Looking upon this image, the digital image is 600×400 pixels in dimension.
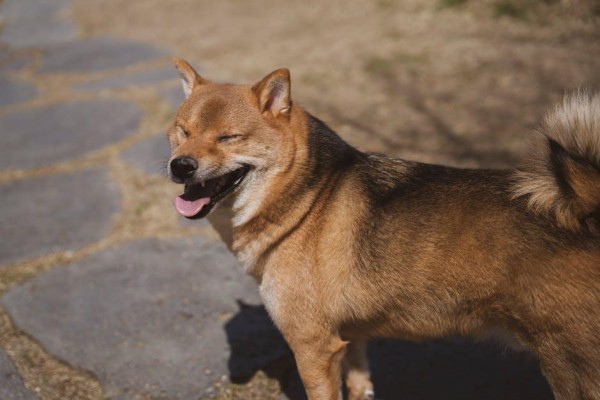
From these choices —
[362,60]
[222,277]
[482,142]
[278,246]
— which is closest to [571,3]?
[362,60]

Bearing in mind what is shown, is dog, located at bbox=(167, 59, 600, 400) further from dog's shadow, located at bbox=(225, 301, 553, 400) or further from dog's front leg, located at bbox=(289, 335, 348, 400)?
dog's shadow, located at bbox=(225, 301, 553, 400)

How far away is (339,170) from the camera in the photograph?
3123 mm

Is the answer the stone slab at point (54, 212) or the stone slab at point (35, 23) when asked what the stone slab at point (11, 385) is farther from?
the stone slab at point (35, 23)

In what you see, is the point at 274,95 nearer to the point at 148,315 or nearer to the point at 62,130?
the point at 148,315

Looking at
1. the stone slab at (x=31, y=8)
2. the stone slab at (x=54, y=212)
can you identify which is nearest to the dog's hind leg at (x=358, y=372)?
the stone slab at (x=54, y=212)

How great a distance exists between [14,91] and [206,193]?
602 cm

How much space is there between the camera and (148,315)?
4.14 metres

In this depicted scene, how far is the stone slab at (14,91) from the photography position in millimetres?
7754

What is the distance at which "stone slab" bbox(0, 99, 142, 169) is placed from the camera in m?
6.32

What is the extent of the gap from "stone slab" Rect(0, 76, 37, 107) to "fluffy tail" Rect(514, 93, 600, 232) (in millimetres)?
6841

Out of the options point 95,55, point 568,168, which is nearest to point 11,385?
point 568,168

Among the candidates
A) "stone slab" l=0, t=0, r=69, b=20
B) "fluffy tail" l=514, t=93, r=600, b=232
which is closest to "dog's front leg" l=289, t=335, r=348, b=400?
"fluffy tail" l=514, t=93, r=600, b=232

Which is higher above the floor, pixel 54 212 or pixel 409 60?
pixel 409 60

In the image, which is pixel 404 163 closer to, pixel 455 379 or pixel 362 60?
pixel 455 379
